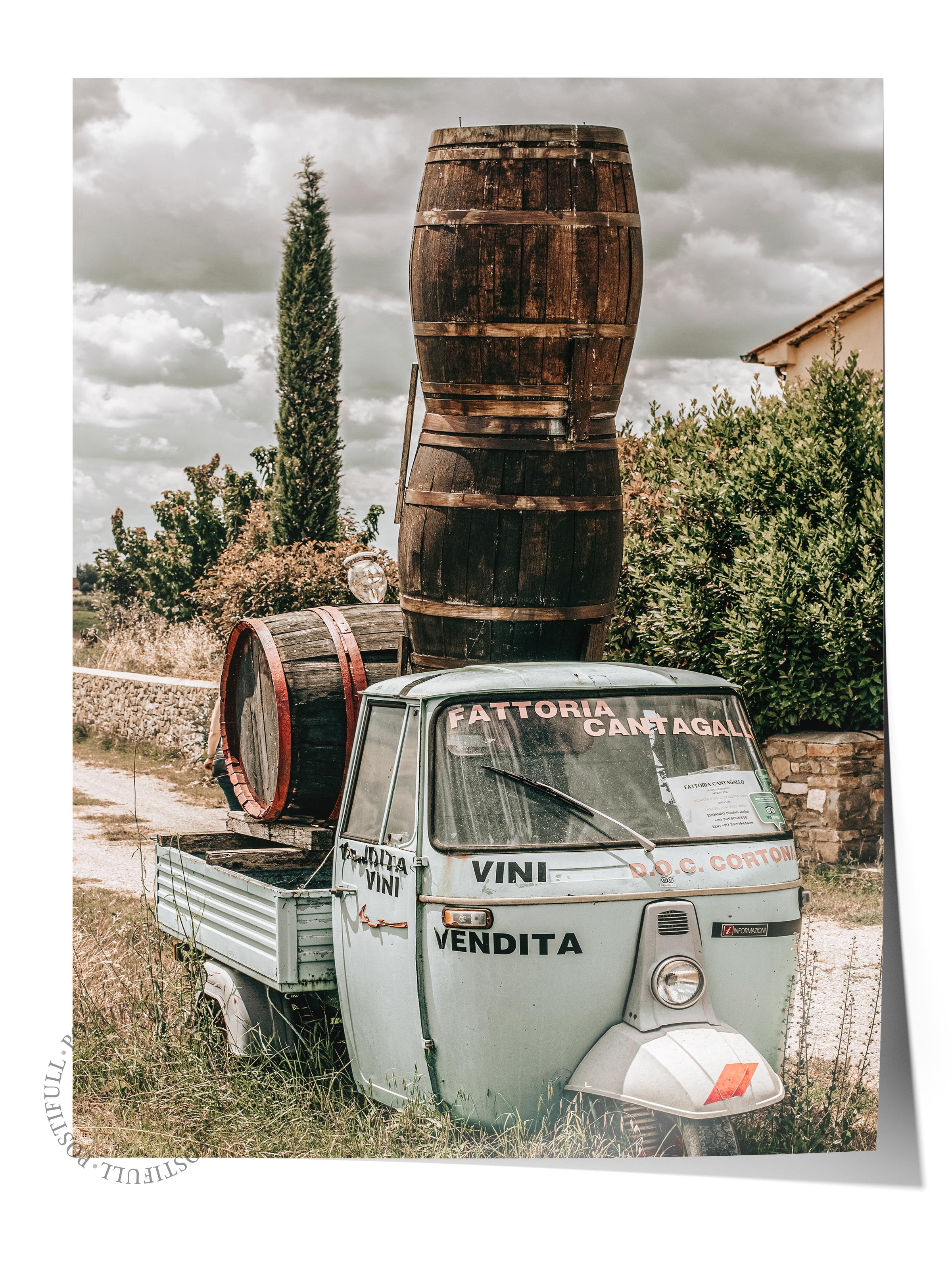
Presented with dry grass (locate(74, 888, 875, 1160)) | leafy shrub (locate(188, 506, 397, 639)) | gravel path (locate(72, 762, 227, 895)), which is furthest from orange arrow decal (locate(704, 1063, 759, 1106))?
leafy shrub (locate(188, 506, 397, 639))

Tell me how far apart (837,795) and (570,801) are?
396 cm

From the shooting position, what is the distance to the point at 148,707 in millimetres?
10094

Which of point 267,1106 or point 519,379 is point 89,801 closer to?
point 267,1106

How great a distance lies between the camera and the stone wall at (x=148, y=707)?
32.3 feet

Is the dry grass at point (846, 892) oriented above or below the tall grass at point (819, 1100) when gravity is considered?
above

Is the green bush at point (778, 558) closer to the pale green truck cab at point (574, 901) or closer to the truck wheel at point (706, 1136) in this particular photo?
the pale green truck cab at point (574, 901)

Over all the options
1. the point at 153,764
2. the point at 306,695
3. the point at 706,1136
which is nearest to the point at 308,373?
the point at 153,764

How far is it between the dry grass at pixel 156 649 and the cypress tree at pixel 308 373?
4.67 feet

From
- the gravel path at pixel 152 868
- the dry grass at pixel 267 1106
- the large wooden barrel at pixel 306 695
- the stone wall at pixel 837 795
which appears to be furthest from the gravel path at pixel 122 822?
the stone wall at pixel 837 795

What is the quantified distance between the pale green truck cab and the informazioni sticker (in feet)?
2.88

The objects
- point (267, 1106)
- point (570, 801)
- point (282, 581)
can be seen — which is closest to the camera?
point (570, 801)

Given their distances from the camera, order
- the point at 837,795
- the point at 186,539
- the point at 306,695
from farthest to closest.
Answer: the point at 186,539, the point at 837,795, the point at 306,695

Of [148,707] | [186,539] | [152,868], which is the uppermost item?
[186,539]

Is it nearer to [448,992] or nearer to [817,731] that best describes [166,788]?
[817,731]
